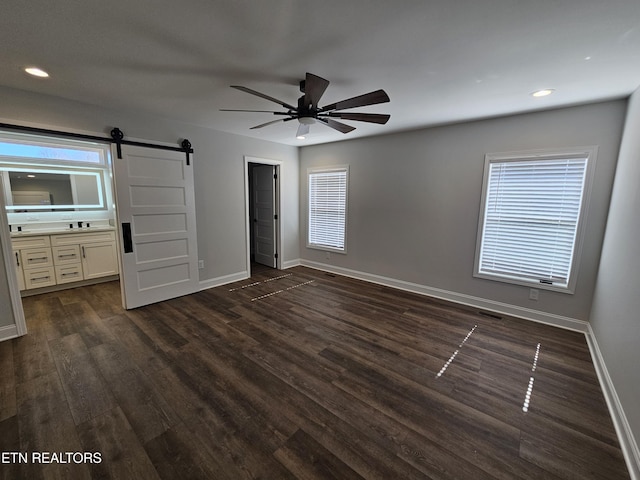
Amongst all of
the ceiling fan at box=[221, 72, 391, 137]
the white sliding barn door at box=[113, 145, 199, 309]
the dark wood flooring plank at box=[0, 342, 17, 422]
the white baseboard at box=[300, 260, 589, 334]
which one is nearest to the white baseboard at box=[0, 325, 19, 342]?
the dark wood flooring plank at box=[0, 342, 17, 422]

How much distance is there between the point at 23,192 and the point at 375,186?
582 centimetres

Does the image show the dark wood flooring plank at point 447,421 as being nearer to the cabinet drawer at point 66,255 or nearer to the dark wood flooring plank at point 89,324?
the dark wood flooring plank at point 89,324

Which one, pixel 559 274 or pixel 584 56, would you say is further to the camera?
pixel 559 274

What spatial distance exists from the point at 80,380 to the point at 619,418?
412cm

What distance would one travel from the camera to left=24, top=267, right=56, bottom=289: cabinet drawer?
3.91 m

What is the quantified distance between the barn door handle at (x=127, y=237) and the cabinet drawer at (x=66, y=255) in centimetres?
168

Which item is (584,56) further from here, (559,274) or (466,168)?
(559,274)

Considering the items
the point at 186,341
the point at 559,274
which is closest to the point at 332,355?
the point at 186,341

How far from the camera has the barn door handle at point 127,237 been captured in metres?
3.42

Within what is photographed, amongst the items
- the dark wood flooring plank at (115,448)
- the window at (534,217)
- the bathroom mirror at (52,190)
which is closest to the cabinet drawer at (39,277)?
the bathroom mirror at (52,190)

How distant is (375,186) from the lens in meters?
4.59

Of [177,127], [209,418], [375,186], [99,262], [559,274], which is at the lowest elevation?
[209,418]

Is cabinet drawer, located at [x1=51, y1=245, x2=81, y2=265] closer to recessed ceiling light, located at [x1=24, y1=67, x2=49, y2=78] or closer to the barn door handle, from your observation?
the barn door handle

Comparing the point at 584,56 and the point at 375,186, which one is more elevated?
the point at 584,56
